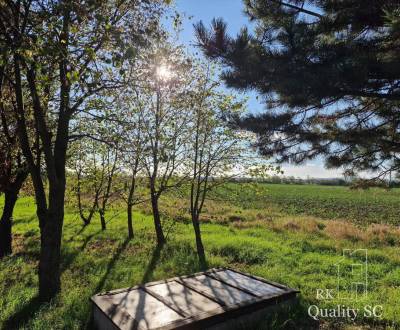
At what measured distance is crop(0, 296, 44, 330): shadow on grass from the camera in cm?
605

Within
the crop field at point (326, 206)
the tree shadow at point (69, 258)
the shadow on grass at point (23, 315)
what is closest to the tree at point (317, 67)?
the crop field at point (326, 206)

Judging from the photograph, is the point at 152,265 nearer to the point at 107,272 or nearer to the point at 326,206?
the point at 107,272

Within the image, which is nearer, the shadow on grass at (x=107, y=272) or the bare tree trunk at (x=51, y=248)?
the shadow on grass at (x=107, y=272)

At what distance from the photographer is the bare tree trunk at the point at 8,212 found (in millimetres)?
11195

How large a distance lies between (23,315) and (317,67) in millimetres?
6689

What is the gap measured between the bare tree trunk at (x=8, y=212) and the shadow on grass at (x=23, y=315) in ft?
16.8

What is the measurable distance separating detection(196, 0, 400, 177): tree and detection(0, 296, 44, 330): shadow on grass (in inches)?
208

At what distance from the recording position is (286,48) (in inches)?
171

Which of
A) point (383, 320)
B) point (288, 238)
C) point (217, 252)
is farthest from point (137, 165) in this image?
point (383, 320)

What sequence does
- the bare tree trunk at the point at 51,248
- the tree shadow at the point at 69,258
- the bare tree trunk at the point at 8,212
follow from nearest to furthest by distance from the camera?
the bare tree trunk at the point at 51,248 → the tree shadow at the point at 69,258 → the bare tree trunk at the point at 8,212

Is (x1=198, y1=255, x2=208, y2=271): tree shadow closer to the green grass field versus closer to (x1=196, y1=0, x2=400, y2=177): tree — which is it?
the green grass field

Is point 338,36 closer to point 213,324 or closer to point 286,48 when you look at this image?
point 286,48

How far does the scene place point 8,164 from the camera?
35.7ft

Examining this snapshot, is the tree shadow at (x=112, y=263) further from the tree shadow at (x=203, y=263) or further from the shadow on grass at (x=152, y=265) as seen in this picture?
the tree shadow at (x=203, y=263)
